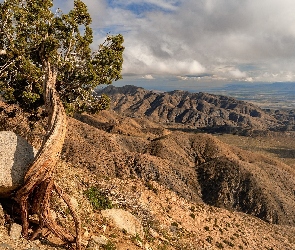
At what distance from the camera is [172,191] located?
47188 mm

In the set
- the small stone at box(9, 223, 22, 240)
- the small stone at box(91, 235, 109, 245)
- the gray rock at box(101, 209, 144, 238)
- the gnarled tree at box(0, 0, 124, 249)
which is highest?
the gnarled tree at box(0, 0, 124, 249)

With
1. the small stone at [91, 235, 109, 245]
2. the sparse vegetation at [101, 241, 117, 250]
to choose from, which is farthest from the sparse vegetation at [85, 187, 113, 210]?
the sparse vegetation at [101, 241, 117, 250]

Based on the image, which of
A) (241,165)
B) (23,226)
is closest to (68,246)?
(23,226)

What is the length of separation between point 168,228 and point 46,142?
17.7m

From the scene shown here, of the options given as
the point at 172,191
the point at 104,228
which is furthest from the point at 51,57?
the point at 172,191

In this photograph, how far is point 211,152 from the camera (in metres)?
114

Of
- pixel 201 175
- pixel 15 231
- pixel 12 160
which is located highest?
pixel 12 160

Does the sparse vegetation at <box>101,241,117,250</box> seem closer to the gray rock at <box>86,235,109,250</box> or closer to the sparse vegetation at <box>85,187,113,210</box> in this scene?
the gray rock at <box>86,235,109,250</box>

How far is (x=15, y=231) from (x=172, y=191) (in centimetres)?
3544

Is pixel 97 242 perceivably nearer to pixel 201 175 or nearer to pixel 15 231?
pixel 15 231

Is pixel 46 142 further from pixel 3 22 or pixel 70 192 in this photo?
pixel 3 22

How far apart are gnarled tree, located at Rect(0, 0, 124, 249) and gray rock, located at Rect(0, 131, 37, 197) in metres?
0.81

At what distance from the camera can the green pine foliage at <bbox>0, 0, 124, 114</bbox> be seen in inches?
755

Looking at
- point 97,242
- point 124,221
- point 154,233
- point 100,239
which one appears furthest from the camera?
point 154,233
